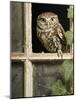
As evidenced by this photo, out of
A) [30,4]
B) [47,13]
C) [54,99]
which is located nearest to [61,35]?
[47,13]

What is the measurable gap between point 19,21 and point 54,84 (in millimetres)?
666

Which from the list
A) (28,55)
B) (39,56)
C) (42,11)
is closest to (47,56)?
(39,56)

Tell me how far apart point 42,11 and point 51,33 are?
22cm

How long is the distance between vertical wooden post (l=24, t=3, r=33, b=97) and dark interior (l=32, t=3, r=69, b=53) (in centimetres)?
4

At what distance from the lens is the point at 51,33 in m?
2.63

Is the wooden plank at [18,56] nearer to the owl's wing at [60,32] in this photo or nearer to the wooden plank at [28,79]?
the wooden plank at [28,79]

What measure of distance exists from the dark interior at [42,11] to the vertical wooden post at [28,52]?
4 cm

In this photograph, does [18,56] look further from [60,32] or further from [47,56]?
[60,32]

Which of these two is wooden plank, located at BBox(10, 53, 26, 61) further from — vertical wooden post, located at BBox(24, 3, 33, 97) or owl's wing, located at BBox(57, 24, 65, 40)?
owl's wing, located at BBox(57, 24, 65, 40)

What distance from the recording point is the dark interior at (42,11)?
101 inches

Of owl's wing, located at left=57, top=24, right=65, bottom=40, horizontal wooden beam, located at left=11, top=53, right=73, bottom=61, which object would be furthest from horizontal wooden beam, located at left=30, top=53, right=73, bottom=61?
owl's wing, located at left=57, top=24, right=65, bottom=40

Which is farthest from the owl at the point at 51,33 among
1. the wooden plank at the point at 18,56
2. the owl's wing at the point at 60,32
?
the wooden plank at the point at 18,56

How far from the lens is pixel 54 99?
2619 mm
